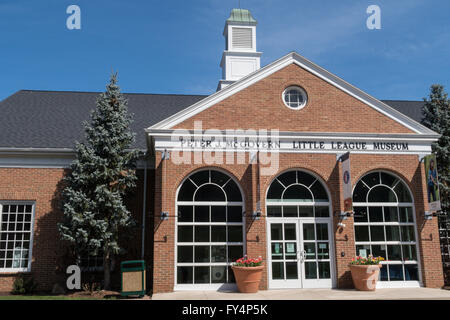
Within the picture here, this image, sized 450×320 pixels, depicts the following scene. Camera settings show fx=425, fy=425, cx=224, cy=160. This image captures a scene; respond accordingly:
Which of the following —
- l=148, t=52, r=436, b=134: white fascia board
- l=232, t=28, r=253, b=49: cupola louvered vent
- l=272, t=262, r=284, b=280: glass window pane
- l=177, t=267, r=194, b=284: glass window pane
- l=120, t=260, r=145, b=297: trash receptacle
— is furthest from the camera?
l=232, t=28, r=253, b=49: cupola louvered vent

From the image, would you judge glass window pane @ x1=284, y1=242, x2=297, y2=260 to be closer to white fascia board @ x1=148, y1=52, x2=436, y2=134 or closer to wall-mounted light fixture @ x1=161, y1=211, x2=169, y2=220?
wall-mounted light fixture @ x1=161, y1=211, x2=169, y2=220

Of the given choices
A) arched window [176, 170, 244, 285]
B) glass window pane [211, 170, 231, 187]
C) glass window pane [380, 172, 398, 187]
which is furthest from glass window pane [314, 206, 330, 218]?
glass window pane [211, 170, 231, 187]

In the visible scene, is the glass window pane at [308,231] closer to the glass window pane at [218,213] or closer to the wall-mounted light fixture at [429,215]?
the glass window pane at [218,213]

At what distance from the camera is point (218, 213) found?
50.3 ft

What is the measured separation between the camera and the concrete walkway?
1280 centimetres

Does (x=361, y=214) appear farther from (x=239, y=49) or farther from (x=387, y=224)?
(x=239, y=49)

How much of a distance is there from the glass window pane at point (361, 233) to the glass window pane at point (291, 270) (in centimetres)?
255

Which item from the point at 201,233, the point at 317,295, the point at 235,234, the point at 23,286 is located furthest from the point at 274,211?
the point at 23,286

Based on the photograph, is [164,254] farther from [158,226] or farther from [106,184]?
[106,184]

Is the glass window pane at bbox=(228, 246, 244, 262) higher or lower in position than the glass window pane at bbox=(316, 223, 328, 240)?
lower

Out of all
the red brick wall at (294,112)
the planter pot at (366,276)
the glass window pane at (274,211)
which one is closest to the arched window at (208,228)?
the glass window pane at (274,211)

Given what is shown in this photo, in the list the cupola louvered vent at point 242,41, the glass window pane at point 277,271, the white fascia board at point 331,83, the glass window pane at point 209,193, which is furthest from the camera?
the cupola louvered vent at point 242,41

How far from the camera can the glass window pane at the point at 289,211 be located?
15.5m

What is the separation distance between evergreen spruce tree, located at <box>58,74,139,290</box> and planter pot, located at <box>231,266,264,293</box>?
4.62m
